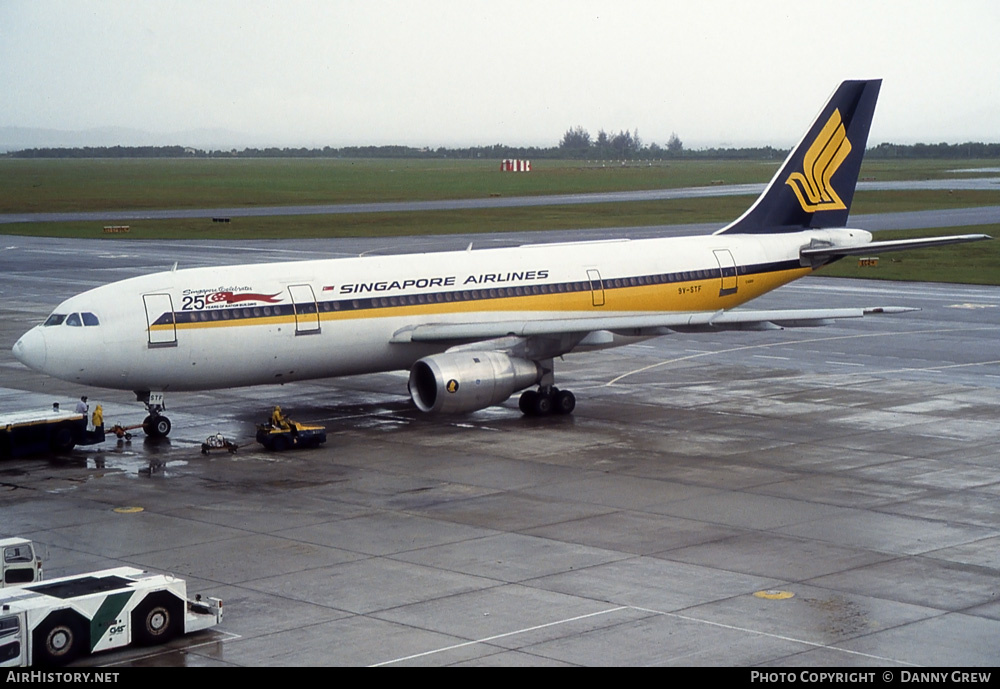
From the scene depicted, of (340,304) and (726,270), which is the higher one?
(726,270)

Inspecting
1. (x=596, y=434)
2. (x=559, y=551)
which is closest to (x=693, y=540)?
(x=559, y=551)

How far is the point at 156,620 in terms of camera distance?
62.8 feet

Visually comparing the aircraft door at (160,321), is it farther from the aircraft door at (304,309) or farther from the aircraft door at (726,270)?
the aircraft door at (726,270)

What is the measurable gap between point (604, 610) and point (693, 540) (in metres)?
4.52

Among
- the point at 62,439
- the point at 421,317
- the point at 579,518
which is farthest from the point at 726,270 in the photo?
the point at 62,439

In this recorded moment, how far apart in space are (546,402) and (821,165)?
1456 cm

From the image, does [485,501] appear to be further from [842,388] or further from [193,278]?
[842,388]

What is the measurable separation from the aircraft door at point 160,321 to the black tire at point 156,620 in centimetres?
1510

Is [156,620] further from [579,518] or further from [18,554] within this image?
[579,518]

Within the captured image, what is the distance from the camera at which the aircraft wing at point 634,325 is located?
35.3m

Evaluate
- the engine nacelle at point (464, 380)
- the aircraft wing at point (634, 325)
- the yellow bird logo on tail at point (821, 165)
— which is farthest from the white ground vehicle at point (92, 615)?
the yellow bird logo on tail at point (821, 165)

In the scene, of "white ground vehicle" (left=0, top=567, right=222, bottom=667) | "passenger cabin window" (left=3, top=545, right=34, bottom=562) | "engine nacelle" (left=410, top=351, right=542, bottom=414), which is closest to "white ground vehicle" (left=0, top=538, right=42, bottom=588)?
"passenger cabin window" (left=3, top=545, right=34, bottom=562)

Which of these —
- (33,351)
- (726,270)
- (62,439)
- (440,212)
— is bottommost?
(62,439)
